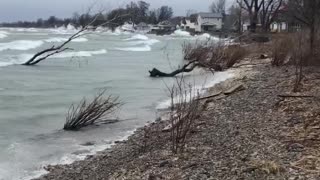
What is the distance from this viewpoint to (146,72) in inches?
1161

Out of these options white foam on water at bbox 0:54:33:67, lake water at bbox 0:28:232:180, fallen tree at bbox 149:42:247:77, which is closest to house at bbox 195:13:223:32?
white foam on water at bbox 0:54:33:67

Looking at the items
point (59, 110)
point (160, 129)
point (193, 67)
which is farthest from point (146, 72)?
point (160, 129)

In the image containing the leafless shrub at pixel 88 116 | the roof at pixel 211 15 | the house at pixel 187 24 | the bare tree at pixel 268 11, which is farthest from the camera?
the house at pixel 187 24

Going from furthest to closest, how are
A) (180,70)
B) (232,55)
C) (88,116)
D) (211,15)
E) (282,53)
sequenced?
(211,15) → (232,55) → (180,70) → (282,53) → (88,116)

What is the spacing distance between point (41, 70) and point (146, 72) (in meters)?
6.37

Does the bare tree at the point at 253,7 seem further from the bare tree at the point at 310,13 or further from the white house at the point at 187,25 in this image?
the white house at the point at 187,25

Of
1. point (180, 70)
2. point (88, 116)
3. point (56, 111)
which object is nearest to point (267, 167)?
point (88, 116)

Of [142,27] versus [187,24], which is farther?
[187,24]

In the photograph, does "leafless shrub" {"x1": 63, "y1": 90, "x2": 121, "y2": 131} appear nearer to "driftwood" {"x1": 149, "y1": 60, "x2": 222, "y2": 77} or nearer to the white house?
"driftwood" {"x1": 149, "y1": 60, "x2": 222, "y2": 77}

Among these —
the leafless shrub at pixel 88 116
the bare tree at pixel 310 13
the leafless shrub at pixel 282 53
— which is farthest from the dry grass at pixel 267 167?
the leafless shrub at pixel 282 53

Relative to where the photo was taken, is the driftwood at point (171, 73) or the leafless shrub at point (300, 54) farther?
the driftwood at point (171, 73)

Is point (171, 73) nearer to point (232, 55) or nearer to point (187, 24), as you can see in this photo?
point (232, 55)

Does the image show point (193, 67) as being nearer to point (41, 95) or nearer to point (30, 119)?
point (41, 95)

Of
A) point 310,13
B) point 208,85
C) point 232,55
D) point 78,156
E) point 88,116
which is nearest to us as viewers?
point 78,156
